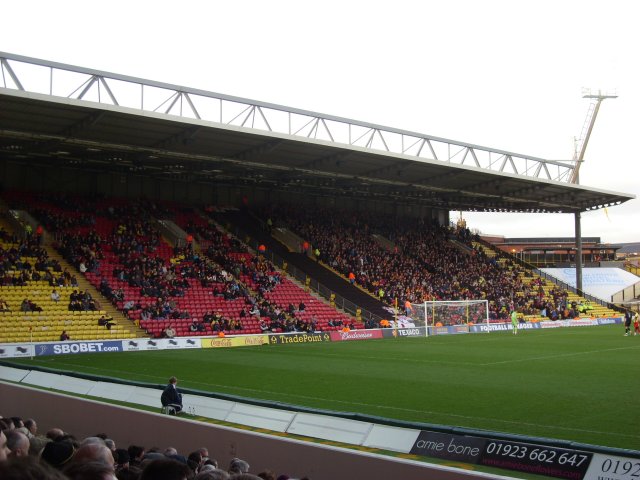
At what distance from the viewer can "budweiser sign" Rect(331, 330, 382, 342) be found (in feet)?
120

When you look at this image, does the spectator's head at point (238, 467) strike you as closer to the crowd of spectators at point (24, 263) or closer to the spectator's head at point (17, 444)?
the spectator's head at point (17, 444)

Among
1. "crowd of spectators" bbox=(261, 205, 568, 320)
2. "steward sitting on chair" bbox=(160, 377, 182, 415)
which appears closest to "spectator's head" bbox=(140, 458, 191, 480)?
"steward sitting on chair" bbox=(160, 377, 182, 415)

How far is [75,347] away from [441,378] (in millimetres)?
15411

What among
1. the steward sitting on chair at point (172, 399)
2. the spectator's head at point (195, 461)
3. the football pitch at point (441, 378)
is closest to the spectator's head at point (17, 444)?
the spectator's head at point (195, 461)

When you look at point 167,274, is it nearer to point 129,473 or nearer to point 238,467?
point 238,467

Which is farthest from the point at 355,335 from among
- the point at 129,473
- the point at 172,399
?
the point at 129,473

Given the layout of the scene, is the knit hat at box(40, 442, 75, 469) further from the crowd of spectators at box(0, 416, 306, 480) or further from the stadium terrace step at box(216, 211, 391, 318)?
the stadium terrace step at box(216, 211, 391, 318)

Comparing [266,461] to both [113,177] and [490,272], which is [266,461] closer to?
[113,177]

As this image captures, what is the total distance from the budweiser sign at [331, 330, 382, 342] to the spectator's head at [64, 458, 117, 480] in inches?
1329

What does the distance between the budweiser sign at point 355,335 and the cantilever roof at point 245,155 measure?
9.40 meters

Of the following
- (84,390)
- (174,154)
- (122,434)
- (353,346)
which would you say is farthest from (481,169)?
(122,434)

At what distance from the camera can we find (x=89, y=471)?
2.75 metres

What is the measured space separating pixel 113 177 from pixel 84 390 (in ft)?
101

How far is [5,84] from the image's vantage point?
1000 inches
